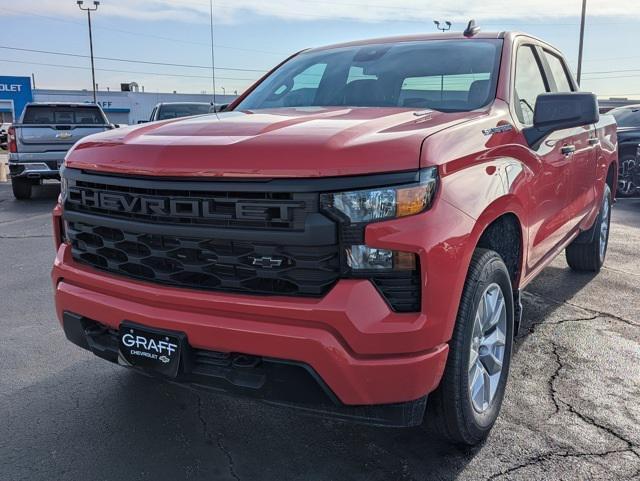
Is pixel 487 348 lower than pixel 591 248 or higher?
higher

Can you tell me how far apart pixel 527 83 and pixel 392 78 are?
2.77 feet

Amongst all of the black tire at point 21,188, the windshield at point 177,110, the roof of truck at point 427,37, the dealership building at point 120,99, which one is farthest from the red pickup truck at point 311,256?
the dealership building at point 120,99

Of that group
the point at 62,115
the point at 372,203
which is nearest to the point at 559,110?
the point at 372,203

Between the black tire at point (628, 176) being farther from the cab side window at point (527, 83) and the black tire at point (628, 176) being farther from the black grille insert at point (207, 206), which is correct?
the black grille insert at point (207, 206)

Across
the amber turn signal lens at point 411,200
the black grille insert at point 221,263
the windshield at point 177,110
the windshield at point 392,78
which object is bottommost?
the black grille insert at point 221,263

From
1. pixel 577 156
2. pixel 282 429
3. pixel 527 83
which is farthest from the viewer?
pixel 577 156

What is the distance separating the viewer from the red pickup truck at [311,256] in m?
2.12

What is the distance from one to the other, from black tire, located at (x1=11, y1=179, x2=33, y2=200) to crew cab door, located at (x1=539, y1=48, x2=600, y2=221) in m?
9.47

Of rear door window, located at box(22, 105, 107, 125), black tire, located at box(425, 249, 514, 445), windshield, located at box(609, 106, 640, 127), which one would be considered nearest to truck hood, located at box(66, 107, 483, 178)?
black tire, located at box(425, 249, 514, 445)

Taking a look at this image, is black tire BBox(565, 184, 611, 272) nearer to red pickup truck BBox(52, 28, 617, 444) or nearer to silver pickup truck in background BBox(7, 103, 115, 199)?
red pickup truck BBox(52, 28, 617, 444)

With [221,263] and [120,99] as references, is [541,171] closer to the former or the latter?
[221,263]

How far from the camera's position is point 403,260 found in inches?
83.5

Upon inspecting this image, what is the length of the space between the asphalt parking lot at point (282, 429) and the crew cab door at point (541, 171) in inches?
28.7

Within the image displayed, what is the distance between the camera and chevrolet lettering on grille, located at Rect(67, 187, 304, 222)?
217cm
